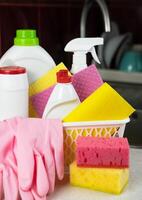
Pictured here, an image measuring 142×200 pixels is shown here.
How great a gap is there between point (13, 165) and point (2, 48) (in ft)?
2.34

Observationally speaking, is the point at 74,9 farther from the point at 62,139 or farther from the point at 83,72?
the point at 62,139

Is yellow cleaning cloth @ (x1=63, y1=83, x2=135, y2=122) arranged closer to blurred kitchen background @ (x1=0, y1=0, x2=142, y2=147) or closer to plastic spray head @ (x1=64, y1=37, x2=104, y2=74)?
plastic spray head @ (x1=64, y1=37, x2=104, y2=74)

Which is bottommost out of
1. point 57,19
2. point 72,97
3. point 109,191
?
point 109,191

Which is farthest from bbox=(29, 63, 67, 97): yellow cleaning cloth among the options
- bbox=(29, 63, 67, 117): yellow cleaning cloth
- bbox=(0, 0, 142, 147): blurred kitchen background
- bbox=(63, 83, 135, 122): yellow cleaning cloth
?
bbox=(0, 0, 142, 147): blurred kitchen background

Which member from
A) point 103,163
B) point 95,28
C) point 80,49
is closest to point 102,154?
point 103,163

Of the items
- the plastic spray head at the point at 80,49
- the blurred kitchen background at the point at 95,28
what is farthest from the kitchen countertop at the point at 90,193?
the blurred kitchen background at the point at 95,28

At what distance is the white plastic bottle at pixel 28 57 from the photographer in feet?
2.73

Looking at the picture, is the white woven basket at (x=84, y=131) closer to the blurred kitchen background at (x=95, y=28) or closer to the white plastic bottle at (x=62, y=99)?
the white plastic bottle at (x=62, y=99)

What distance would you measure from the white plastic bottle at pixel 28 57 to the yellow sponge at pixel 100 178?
0.74 ft

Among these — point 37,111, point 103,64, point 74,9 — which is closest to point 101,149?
point 37,111

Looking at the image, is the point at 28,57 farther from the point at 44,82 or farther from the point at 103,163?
the point at 103,163

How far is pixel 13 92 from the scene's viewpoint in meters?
0.74

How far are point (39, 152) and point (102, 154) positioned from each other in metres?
0.10

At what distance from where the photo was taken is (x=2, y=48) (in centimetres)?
132
